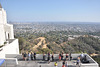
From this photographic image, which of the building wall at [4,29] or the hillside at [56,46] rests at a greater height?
the building wall at [4,29]

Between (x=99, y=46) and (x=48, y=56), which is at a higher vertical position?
(x=48, y=56)

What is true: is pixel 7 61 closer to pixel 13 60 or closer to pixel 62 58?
pixel 13 60

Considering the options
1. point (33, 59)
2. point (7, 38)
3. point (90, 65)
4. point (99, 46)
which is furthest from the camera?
point (99, 46)

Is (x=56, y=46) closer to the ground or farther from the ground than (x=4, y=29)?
closer to the ground

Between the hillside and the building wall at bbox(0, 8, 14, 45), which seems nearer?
the building wall at bbox(0, 8, 14, 45)

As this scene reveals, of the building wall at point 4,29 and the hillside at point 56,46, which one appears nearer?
the building wall at point 4,29

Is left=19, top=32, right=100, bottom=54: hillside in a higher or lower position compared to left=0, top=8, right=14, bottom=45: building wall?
lower

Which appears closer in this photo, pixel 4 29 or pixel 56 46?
pixel 4 29

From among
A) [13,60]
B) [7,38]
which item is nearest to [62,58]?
[13,60]

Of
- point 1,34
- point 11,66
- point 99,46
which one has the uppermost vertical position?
point 1,34

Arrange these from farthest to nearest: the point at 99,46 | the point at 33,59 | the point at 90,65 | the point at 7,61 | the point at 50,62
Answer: the point at 99,46 → the point at 33,59 → the point at 50,62 → the point at 7,61 → the point at 90,65

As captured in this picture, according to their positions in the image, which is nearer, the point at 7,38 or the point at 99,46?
the point at 7,38
